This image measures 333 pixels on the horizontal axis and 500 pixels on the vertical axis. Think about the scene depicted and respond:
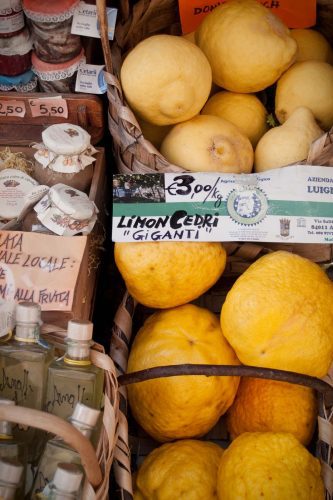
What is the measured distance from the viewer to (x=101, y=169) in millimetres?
1335

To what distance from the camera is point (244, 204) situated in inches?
46.4

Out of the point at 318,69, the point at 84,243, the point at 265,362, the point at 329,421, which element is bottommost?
the point at 329,421

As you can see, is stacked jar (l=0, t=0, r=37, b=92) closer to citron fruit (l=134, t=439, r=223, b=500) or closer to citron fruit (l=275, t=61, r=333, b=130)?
citron fruit (l=275, t=61, r=333, b=130)

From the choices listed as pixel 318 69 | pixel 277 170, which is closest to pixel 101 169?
pixel 277 170

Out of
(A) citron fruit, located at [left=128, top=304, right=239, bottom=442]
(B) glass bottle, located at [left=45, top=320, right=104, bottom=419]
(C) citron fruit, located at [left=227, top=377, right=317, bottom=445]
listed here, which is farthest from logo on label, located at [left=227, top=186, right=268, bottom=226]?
(B) glass bottle, located at [left=45, top=320, right=104, bottom=419]

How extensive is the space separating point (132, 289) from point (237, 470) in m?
0.41

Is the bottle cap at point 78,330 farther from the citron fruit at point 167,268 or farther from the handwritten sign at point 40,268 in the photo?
the citron fruit at point 167,268

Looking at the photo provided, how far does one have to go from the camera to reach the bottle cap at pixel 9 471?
75 centimetres

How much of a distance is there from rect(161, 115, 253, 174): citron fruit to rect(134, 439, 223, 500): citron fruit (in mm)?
549

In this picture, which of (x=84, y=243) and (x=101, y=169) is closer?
(x=84, y=243)

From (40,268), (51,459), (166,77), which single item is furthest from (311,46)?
(51,459)

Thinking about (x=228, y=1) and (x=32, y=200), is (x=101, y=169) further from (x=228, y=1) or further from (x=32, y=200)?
(x=228, y=1)

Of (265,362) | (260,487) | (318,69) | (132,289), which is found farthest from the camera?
(318,69)

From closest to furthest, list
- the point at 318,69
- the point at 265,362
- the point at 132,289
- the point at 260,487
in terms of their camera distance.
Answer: the point at 260,487 → the point at 265,362 → the point at 132,289 → the point at 318,69
